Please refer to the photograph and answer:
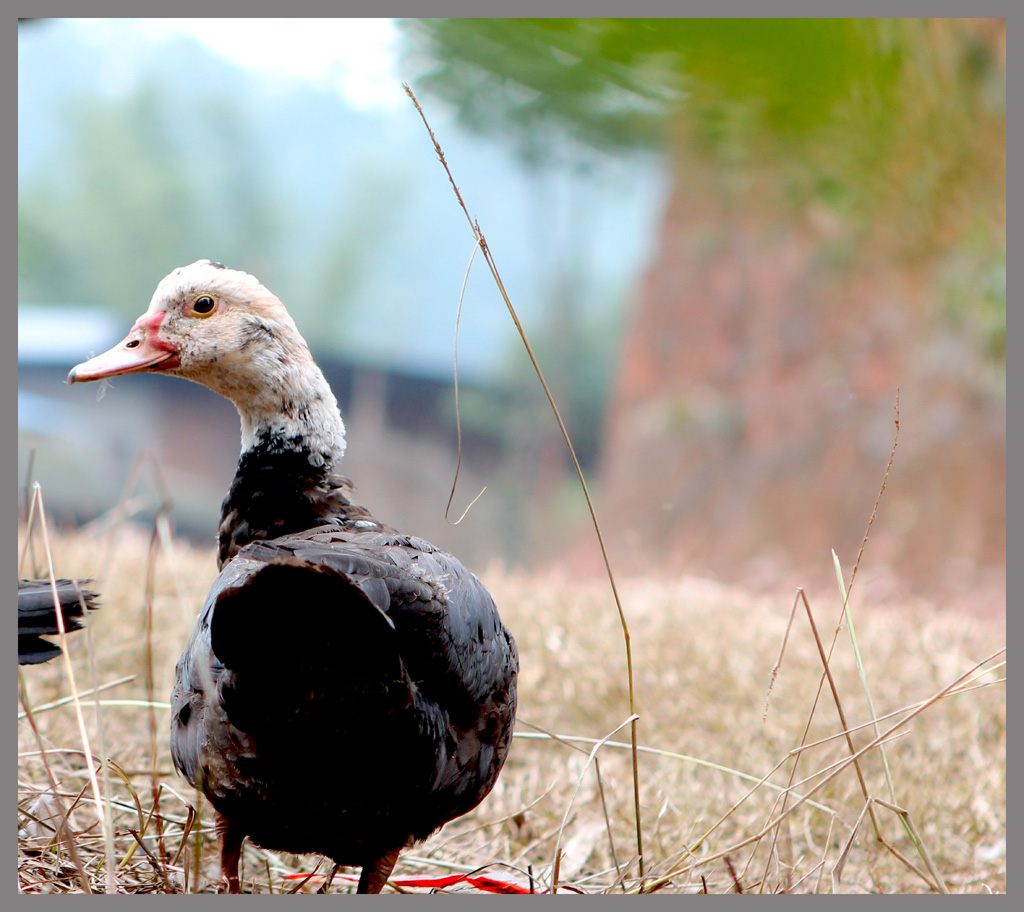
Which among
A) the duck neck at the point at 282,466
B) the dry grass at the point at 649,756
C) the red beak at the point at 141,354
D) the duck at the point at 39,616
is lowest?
the dry grass at the point at 649,756

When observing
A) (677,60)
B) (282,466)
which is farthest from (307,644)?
(677,60)

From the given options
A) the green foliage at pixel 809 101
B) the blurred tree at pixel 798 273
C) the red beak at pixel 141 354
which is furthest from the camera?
the blurred tree at pixel 798 273

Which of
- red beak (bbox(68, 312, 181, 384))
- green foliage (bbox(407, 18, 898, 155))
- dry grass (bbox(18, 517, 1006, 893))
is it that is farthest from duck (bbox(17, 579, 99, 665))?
green foliage (bbox(407, 18, 898, 155))

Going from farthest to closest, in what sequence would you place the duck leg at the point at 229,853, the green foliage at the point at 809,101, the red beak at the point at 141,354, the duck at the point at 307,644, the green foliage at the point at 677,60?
1. the green foliage at the point at 809,101
2. the green foliage at the point at 677,60
3. the red beak at the point at 141,354
4. the duck leg at the point at 229,853
5. the duck at the point at 307,644

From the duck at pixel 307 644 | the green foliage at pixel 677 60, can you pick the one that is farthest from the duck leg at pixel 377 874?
the green foliage at pixel 677 60

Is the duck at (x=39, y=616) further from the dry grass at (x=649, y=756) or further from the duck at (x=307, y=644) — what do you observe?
the duck at (x=307, y=644)

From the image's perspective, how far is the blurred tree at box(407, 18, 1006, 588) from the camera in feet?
14.7

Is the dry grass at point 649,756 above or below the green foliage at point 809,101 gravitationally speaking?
below

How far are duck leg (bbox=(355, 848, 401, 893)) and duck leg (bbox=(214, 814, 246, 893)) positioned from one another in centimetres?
23

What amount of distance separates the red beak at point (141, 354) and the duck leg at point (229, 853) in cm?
90

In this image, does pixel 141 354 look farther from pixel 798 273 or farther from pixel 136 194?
pixel 136 194

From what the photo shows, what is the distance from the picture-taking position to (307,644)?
52.7 inches

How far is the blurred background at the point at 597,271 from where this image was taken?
17.4ft

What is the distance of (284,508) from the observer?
1.89 m
